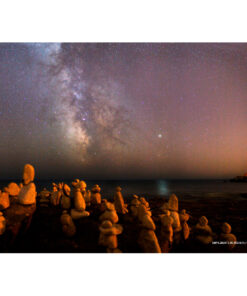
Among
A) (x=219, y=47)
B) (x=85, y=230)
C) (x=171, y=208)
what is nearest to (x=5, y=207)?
(x=85, y=230)

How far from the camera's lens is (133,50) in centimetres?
329

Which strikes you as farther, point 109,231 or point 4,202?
point 4,202

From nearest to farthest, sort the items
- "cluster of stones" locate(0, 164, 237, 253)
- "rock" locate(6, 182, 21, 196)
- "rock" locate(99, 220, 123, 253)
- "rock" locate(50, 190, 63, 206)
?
1. "rock" locate(99, 220, 123, 253)
2. "cluster of stones" locate(0, 164, 237, 253)
3. "rock" locate(6, 182, 21, 196)
4. "rock" locate(50, 190, 63, 206)

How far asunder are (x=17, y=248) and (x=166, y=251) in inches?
102

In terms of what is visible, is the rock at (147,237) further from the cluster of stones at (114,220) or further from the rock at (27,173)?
the rock at (27,173)

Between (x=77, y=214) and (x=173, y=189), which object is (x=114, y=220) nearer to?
(x=77, y=214)

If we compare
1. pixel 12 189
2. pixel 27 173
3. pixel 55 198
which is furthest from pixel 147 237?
pixel 12 189

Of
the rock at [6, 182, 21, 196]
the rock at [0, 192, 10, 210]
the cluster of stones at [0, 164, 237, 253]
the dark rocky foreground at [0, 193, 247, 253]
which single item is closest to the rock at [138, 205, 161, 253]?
the cluster of stones at [0, 164, 237, 253]

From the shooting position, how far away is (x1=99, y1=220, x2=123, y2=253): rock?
2.61m

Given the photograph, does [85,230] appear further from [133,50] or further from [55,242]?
[133,50]

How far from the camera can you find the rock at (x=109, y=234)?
261 centimetres

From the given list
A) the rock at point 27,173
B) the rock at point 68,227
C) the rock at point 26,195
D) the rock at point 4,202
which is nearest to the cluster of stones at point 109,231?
the rock at point 68,227

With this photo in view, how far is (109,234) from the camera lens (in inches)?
104

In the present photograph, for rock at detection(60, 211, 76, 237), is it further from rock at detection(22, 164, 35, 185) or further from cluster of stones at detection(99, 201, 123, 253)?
rock at detection(22, 164, 35, 185)
